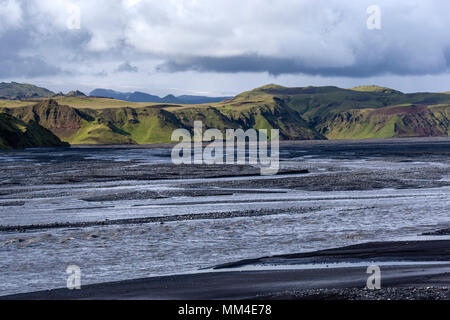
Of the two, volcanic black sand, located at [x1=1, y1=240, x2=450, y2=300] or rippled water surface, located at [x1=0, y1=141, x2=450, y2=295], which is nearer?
volcanic black sand, located at [x1=1, y1=240, x2=450, y2=300]

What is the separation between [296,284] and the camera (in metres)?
17.6

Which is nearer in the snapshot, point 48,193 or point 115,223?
point 115,223

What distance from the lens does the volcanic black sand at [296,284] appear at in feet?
52.4

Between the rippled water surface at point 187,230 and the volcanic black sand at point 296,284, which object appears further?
the rippled water surface at point 187,230

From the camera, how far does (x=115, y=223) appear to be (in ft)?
109

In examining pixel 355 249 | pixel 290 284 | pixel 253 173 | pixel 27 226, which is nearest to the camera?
pixel 290 284

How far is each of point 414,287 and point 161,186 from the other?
4482cm

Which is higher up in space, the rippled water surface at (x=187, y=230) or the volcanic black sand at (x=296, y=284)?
the volcanic black sand at (x=296, y=284)

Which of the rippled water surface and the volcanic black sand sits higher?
the volcanic black sand

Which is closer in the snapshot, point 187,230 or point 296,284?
point 296,284

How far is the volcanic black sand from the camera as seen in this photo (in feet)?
52.4

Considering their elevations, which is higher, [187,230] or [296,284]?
[296,284]
